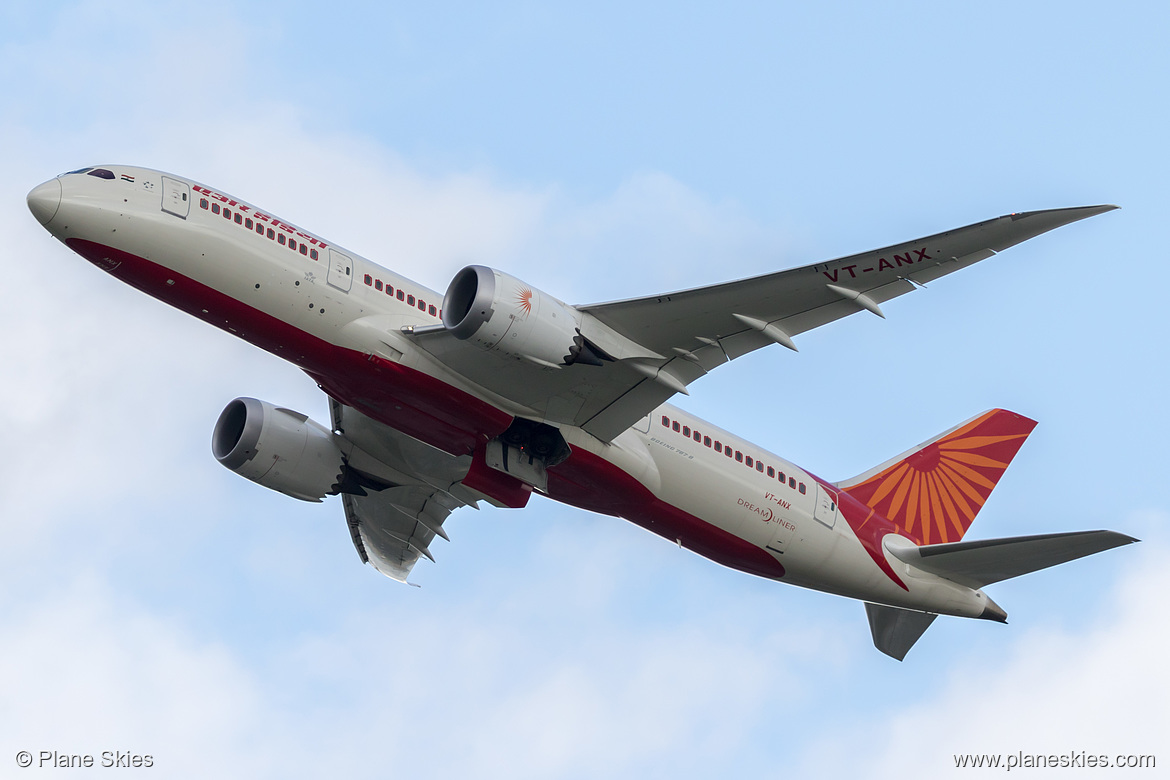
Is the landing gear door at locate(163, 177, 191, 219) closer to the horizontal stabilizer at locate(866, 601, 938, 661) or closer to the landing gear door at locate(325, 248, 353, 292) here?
the landing gear door at locate(325, 248, 353, 292)

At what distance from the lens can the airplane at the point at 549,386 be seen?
85.4 feet

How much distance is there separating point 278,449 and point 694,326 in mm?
11764

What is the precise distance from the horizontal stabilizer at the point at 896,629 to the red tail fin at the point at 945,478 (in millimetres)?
1981

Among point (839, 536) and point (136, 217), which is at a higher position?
point (136, 217)

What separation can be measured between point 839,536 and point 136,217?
17.4 m

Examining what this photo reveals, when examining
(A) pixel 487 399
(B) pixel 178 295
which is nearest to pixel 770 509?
(A) pixel 487 399

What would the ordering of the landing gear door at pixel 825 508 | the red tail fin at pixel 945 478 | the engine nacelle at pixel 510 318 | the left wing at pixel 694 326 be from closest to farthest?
the left wing at pixel 694 326 < the engine nacelle at pixel 510 318 < the landing gear door at pixel 825 508 < the red tail fin at pixel 945 478

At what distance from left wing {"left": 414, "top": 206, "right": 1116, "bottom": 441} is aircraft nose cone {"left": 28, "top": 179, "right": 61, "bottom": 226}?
7205 millimetres

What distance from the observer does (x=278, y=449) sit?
3344 centimetres

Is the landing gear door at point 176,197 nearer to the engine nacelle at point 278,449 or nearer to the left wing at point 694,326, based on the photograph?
the left wing at point 694,326

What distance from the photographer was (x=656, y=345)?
90.9 feet

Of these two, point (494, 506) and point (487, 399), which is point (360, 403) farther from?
point (494, 506)

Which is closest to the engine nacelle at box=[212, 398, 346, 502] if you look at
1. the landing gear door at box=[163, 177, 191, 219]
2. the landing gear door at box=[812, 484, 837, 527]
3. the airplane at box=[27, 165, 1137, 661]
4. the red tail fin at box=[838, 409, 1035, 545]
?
the airplane at box=[27, 165, 1137, 661]

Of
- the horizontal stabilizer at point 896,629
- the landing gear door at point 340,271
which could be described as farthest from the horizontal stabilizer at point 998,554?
the landing gear door at point 340,271
